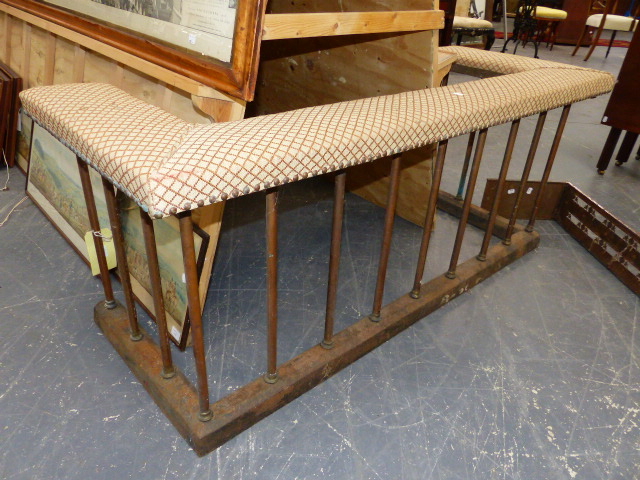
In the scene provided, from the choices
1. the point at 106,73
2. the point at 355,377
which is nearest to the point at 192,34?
the point at 106,73

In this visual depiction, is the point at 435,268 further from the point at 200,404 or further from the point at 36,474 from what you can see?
the point at 36,474

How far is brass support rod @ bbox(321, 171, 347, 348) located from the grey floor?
0.14 meters

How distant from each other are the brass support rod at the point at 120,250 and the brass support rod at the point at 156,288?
92 millimetres

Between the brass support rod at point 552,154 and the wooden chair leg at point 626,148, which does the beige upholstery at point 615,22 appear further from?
the brass support rod at point 552,154

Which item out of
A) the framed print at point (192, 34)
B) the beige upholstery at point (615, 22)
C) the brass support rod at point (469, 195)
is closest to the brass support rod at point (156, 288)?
the framed print at point (192, 34)

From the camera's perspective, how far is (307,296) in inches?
59.0

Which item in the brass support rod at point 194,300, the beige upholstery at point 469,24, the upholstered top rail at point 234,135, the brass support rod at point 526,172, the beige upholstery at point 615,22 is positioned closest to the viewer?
the upholstered top rail at point 234,135

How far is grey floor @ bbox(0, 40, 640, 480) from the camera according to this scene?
1019mm

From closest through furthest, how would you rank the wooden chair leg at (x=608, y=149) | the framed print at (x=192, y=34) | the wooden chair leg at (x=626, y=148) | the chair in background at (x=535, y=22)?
1. the framed print at (x=192, y=34)
2. the wooden chair leg at (x=608, y=149)
3. the wooden chair leg at (x=626, y=148)
4. the chair in background at (x=535, y=22)

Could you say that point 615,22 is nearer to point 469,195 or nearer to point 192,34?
point 469,195

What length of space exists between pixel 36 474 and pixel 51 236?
951mm

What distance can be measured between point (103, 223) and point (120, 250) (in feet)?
1.63

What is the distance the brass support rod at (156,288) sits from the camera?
2.93ft

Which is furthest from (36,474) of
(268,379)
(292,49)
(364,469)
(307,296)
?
(292,49)
